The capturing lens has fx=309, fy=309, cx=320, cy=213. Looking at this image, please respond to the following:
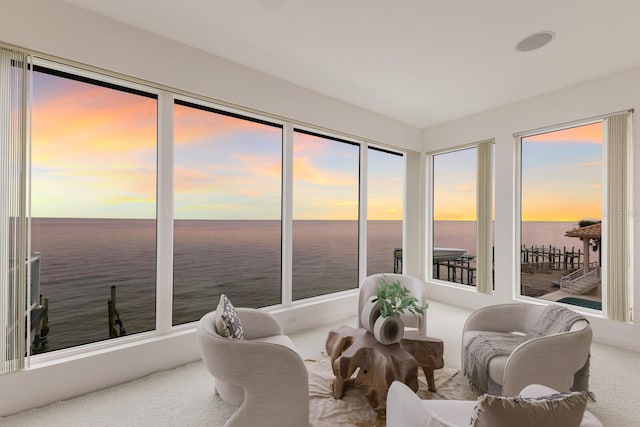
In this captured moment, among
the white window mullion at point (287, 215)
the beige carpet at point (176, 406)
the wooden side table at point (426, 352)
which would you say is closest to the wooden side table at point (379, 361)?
the wooden side table at point (426, 352)

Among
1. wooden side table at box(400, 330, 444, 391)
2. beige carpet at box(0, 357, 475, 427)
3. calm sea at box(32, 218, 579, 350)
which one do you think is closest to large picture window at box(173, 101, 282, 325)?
calm sea at box(32, 218, 579, 350)

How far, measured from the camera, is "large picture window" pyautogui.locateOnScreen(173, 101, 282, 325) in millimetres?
3203

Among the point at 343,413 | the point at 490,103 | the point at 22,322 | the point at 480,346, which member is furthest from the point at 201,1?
the point at 490,103

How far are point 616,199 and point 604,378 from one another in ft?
6.39

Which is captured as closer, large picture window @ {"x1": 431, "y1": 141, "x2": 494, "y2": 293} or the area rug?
the area rug

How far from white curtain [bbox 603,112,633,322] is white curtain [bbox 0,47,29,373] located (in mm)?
5573

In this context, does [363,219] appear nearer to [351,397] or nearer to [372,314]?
[372,314]

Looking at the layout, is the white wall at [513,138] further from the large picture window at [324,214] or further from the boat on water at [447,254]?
the large picture window at [324,214]

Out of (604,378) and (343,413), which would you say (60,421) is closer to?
(343,413)

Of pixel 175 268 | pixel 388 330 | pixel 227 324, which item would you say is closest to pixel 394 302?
pixel 388 330

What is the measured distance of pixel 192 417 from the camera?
84.7 inches

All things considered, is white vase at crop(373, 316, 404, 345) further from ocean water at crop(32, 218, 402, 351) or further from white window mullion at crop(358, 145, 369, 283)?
white window mullion at crop(358, 145, 369, 283)

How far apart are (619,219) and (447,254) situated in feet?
7.79

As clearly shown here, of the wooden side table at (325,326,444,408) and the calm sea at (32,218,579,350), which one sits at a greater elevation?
the calm sea at (32,218,579,350)
